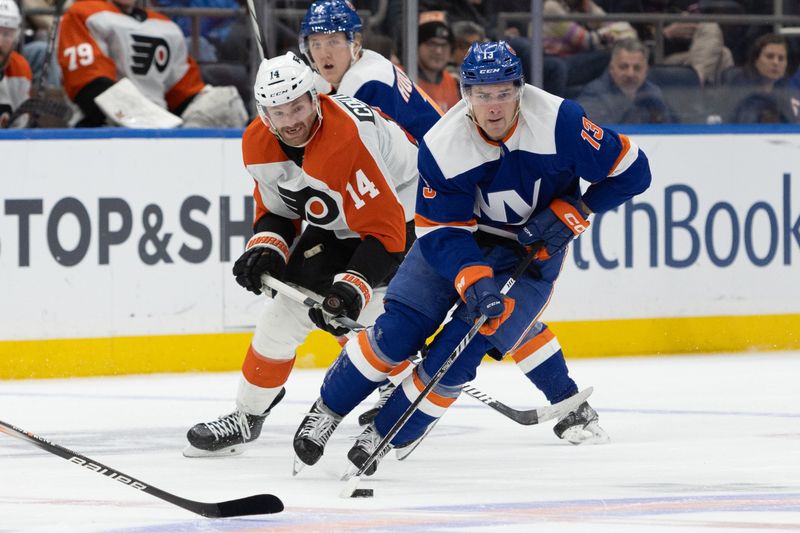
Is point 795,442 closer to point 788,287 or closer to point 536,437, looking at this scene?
point 536,437

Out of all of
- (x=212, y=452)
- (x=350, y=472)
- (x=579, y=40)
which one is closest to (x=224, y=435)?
(x=212, y=452)

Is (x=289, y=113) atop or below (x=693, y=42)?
atop

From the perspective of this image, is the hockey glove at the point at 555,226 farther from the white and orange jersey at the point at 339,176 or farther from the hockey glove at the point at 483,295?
the white and orange jersey at the point at 339,176

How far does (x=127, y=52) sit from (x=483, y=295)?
122 inches

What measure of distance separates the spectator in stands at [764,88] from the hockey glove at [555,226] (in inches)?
131

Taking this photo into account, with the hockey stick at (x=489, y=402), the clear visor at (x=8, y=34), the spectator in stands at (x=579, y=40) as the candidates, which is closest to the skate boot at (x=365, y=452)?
the hockey stick at (x=489, y=402)

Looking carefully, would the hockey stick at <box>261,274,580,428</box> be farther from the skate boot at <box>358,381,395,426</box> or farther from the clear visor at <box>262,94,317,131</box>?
the clear visor at <box>262,94,317,131</box>

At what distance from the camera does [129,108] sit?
6211 mm

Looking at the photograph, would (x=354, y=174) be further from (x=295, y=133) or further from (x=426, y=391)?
(x=426, y=391)

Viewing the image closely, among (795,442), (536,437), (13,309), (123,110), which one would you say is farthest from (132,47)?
(795,442)

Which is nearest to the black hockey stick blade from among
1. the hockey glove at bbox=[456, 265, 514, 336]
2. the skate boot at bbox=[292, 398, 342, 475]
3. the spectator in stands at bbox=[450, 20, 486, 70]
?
the skate boot at bbox=[292, 398, 342, 475]

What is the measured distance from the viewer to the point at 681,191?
22.2 ft

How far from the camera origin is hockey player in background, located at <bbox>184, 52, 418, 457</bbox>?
4.02 m

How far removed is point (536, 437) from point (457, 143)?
1.14m
